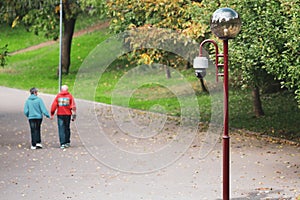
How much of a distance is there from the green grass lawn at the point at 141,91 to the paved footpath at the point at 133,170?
2.26 meters

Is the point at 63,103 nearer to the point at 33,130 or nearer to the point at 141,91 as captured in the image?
the point at 33,130

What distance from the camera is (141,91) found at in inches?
1282

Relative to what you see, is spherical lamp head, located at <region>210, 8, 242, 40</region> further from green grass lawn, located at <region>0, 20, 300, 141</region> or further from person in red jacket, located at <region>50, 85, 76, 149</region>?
green grass lawn, located at <region>0, 20, 300, 141</region>

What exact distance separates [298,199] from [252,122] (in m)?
11.4

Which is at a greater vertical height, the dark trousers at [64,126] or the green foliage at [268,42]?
the green foliage at [268,42]

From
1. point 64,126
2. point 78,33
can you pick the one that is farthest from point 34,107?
point 78,33

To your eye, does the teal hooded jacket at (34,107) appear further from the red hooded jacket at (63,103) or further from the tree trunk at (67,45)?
the tree trunk at (67,45)

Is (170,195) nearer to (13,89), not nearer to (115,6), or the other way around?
(115,6)

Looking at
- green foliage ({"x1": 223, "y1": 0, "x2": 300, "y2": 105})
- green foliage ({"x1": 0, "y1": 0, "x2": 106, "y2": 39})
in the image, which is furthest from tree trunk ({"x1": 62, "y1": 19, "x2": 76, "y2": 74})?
green foliage ({"x1": 223, "y1": 0, "x2": 300, "y2": 105})

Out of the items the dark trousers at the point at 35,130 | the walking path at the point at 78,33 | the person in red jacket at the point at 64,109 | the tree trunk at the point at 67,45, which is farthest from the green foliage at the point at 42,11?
the dark trousers at the point at 35,130

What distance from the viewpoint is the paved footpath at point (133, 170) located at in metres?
12.8

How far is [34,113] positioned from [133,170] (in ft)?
14.2

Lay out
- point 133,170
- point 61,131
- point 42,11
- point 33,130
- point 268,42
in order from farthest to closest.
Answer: point 42,11 → point 61,131 → point 33,130 → point 268,42 → point 133,170

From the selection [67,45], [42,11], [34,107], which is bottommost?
[34,107]
